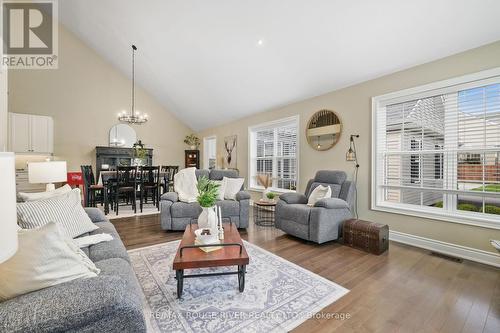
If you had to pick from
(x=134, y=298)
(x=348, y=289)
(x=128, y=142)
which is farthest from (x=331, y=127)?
(x=128, y=142)

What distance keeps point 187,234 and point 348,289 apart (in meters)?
1.61

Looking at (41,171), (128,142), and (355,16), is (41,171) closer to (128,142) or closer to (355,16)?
(355,16)

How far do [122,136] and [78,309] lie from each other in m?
7.15

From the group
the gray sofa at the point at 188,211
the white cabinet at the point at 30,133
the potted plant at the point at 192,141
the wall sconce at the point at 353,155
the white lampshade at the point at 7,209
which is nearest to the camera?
the white lampshade at the point at 7,209

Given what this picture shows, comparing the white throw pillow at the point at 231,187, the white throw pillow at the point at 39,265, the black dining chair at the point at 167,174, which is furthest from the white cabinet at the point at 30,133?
the white throw pillow at the point at 39,265

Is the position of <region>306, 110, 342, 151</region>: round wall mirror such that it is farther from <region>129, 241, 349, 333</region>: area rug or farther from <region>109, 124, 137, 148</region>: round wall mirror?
<region>109, 124, 137, 148</region>: round wall mirror

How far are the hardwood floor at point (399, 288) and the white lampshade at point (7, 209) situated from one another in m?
1.65

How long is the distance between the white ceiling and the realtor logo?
46 cm

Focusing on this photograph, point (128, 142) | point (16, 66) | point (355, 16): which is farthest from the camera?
point (128, 142)

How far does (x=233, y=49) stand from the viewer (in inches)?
159

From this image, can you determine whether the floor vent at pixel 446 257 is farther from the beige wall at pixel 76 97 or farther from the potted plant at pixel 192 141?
the beige wall at pixel 76 97

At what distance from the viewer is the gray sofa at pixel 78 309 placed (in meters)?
0.78

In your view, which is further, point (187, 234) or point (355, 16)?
Answer: point (355, 16)

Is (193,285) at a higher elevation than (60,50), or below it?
below
